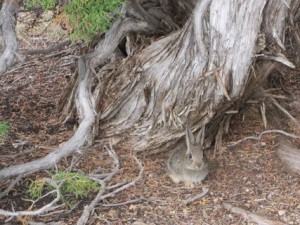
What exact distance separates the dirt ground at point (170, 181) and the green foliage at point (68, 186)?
0.30ft

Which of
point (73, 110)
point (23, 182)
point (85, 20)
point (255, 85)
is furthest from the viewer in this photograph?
point (73, 110)

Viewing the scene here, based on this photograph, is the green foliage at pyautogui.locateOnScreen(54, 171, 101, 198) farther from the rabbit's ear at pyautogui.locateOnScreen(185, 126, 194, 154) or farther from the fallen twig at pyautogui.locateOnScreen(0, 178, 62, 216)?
the rabbit's ear at pyautogui.locateOnScreen(185, 126, 194, 154)

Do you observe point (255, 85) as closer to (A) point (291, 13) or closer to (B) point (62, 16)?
(A) point (291, 13)

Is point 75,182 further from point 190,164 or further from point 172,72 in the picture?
point 172,72

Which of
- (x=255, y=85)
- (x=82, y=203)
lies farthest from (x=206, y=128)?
(x=82, y=203)

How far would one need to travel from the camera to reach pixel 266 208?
4.29m

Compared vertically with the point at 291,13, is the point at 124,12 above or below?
above

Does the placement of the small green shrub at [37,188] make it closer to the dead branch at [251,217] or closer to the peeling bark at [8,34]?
→ the peeling bark at [8,34]

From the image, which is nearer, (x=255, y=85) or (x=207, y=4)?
(x=207, y=4)

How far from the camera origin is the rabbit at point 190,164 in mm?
4590

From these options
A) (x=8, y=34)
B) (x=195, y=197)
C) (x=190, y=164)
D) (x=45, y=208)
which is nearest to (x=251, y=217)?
(x=195, y=197)

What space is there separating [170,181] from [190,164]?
0.21 metres

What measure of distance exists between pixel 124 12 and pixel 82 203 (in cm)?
171

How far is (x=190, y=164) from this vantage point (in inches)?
182
